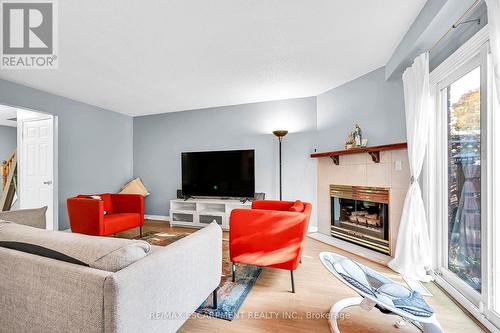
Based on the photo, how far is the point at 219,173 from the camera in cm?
417

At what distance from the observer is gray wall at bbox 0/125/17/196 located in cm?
553

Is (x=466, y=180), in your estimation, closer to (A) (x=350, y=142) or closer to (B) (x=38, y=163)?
(A) (x=350, y=142)

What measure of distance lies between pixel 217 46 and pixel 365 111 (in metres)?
2.19

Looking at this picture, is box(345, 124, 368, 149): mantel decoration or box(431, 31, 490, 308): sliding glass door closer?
box(431, 31, 490, 308): sliding glass door

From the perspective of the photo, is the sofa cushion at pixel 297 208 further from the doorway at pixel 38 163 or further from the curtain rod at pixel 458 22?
the doorway at pixel 38 163

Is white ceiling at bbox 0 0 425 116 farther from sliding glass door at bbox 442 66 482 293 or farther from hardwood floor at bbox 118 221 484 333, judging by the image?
hardwood floor at bbox 118 221 484 333

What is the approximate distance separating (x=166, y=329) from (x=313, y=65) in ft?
9.74

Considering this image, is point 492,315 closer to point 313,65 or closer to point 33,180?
point 313,65

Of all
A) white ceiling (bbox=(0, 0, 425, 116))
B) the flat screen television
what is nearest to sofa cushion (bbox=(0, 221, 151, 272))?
white ceiling (bbox=(0, 0, 425, 116))

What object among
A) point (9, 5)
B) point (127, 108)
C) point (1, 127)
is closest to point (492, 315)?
point (9, 5)

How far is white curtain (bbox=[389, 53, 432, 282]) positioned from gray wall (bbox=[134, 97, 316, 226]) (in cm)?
168

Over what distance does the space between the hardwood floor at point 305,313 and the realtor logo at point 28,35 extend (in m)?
2.80

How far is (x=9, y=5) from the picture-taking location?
5.80 ft

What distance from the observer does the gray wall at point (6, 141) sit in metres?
5.53
